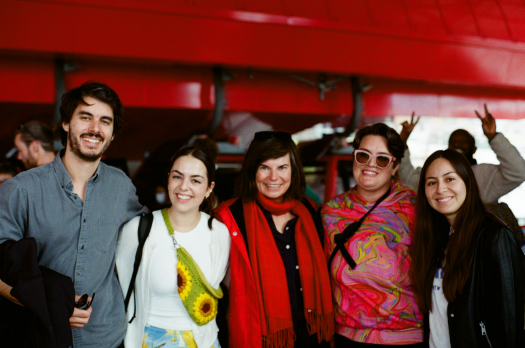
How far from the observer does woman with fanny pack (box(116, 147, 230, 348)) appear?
1.67m

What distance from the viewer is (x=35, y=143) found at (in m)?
2.46

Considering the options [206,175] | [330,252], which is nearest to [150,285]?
[206,175]

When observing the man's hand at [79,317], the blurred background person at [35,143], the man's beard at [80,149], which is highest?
the blurred background person at [35,143]

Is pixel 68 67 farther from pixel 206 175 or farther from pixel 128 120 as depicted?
pixel 206 175

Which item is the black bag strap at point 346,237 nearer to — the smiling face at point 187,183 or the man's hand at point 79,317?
the smiling face at point 187,183

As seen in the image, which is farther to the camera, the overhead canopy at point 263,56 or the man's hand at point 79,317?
the overhead canopy at point 263,56

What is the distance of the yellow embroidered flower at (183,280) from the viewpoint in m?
1.68

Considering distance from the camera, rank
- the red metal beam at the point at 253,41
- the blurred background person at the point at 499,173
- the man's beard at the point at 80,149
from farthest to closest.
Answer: the red metal beam at the point at 253,41 < the blurred background person at the point at 499,173 < the man's beard at the point at 80,149

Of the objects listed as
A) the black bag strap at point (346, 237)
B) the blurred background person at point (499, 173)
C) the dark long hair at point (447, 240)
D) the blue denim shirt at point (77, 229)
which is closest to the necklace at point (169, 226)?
the blue denim shirt at point (77, 229)

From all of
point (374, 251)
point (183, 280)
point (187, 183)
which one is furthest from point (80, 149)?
point (374, 251)

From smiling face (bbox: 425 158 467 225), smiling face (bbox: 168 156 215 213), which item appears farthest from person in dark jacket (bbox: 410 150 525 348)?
smiling face (bbox: 168 156 215 213)

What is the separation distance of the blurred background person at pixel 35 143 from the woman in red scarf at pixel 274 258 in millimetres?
1208

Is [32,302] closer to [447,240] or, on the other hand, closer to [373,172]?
[373,172]

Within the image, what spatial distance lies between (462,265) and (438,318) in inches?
10.2
